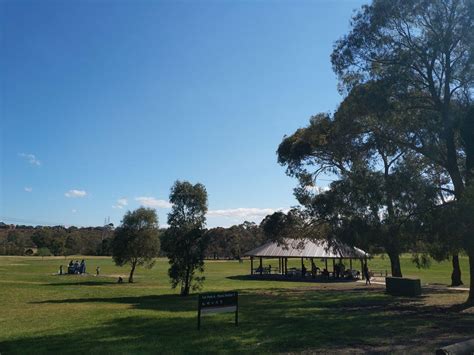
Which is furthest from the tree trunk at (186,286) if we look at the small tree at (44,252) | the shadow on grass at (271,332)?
the small tree at (44,252)

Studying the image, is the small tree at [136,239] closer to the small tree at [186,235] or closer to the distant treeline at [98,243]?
the small tree at [186,235]

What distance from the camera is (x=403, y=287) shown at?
25.7 meters

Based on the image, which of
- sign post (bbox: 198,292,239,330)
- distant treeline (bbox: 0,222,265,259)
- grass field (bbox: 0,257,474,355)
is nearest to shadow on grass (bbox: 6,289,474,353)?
grass field (bbox: 0,257,474,355)

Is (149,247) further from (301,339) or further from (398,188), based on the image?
(301,339)

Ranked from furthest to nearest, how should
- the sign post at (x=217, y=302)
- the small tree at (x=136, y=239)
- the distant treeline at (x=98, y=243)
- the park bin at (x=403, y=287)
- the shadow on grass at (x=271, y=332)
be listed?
the distant treeline at (x=98, y=243), the small tree at (x=136, y=239), the park bin at (x=403, y=287), the sign post at (x=217, y=302), the shadow on grass at (x=271, y=332)

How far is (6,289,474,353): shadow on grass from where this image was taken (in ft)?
36.2

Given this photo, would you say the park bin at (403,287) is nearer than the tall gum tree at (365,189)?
No

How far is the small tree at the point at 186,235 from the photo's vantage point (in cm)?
2780

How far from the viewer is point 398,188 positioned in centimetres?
1941

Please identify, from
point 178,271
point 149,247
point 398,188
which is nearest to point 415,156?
point 398,188

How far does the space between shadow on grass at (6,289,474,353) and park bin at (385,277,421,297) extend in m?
6.07

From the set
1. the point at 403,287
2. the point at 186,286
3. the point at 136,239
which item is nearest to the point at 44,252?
the point at 136,239

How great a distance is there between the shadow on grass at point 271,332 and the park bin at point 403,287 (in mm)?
6073

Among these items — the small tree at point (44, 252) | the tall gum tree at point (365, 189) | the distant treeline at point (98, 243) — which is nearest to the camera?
the tall gum tree at point (365, 189)
